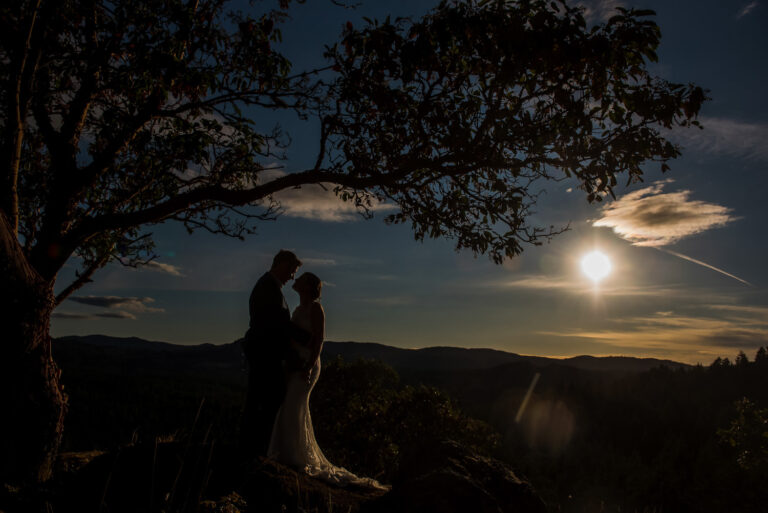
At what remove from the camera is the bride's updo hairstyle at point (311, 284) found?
301 inches

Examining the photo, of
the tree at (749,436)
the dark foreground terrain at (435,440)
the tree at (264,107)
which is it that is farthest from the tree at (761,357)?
the tree at (264,107)

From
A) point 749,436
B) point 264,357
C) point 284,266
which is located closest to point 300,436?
point 264,357

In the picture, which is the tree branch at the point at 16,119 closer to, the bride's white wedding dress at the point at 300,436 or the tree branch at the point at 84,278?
the tree branch at the point at 84,278

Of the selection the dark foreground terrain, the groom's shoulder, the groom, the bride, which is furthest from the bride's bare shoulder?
the dark foreground terrain

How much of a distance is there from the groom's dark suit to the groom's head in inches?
6.8

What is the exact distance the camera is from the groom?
6.95 meters

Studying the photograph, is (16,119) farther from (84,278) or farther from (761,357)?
(761,357)

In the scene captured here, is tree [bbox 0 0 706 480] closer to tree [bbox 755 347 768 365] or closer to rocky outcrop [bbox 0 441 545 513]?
rocky outcrop [bbox 0 441 545 513]

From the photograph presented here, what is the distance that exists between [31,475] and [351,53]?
777 centimetres

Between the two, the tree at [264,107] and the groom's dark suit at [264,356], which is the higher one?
the tree at [264,107]

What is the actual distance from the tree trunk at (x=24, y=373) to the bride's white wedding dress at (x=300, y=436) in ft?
10.3

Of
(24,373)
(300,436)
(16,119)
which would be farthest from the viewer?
(300,436)

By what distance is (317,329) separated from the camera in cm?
751

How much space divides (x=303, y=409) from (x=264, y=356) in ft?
4.57
